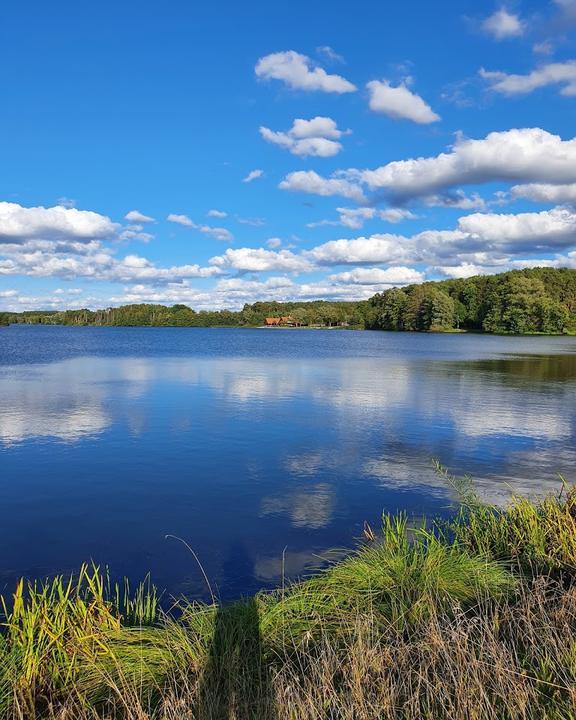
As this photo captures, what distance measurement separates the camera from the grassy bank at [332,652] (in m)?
4.35

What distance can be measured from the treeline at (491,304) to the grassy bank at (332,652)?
5172 inches

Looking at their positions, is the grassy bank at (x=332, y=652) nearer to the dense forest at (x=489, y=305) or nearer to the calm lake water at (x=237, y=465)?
the calm lake water at (x=237, y=465)

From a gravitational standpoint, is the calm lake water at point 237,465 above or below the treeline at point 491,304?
below

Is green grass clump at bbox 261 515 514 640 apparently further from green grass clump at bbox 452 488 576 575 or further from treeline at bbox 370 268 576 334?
treeline at bbox 370 268 576 334

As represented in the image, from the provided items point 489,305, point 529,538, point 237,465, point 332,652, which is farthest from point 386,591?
point 489,305

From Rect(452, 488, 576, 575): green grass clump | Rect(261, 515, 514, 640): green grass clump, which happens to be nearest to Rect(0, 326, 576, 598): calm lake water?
Rect(261, 515, 514, 640): green grass clump

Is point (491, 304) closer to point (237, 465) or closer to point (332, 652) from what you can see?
point (237, 465)

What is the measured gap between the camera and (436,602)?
6250 millimetres

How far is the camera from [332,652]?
5.02m

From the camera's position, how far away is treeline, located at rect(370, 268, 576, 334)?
12812 centimetres

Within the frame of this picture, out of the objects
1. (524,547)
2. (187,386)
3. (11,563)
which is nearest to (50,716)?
(11,563)

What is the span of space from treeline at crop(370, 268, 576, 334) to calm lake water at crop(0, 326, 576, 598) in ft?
349

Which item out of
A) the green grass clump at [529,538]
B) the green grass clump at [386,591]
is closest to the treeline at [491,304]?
the green grass clump at [529,538]

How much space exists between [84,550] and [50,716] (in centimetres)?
507
